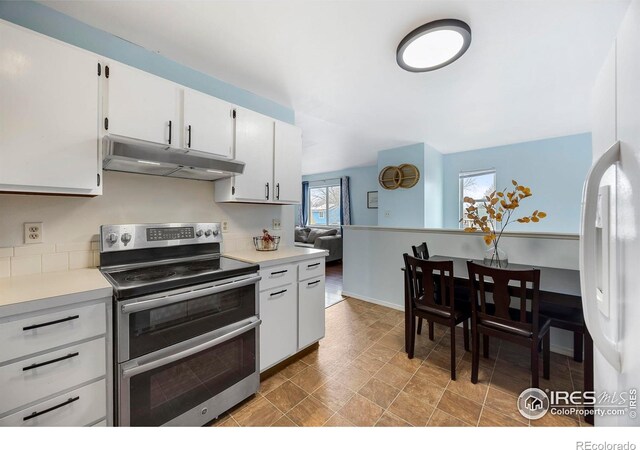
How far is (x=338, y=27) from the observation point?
1.68 m

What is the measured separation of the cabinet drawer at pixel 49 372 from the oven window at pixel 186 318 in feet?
0.48

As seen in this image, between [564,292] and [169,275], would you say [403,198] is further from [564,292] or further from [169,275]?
[169,275]

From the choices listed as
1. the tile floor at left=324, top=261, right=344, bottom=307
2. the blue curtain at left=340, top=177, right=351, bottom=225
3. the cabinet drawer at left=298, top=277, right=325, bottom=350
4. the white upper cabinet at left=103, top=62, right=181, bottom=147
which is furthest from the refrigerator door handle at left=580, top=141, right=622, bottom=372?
the blue curtain at left=340, top=177, right=351, bottom=225

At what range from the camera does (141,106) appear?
64.7 inches

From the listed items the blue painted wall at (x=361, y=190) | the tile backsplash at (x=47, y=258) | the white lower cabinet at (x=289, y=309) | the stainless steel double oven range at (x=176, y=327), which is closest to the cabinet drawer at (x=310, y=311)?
the white lower cabinet at (x=289, y=309)

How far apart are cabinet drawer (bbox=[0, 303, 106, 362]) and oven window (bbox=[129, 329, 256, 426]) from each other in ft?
1.08

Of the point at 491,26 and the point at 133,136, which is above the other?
the point at 491,26

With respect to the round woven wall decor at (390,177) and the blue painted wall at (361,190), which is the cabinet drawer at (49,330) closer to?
the round woven wall decor at (390,177)

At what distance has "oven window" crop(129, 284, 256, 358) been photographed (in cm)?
134

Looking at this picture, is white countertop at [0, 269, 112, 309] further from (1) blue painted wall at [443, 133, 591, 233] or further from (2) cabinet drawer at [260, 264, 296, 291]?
(1) blue painted wall at [443, 133, 591, 233]

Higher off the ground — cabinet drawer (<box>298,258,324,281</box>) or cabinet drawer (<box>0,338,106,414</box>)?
cabinet drawer (<box>298,258,324,281</box>)
